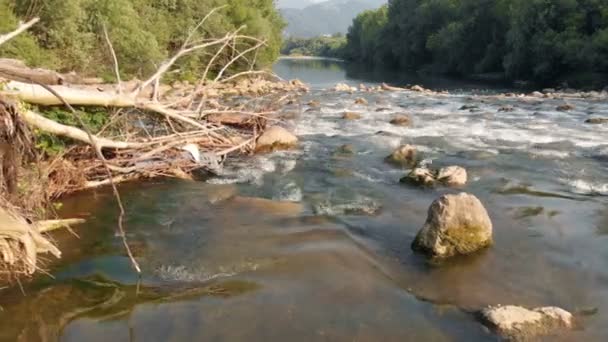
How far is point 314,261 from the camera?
20.6 feet

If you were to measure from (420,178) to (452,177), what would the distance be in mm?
596

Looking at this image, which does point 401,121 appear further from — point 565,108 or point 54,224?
point 54,224

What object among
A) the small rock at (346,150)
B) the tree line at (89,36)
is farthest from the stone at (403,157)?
the tree line at (89,36)

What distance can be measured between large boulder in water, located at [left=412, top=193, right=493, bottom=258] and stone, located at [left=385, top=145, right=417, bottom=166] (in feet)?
16.1

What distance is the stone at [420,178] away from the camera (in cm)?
952

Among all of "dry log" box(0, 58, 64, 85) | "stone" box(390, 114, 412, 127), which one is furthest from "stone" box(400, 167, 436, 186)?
"stone" box(390, 114, 412, 127)

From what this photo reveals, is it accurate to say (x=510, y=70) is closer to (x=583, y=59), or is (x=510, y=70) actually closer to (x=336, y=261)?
(x=583, y=59)

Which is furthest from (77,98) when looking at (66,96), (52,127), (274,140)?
(274,140)

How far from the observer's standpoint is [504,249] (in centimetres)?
662

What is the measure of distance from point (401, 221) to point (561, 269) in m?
2.24

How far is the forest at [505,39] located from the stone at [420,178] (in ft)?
101

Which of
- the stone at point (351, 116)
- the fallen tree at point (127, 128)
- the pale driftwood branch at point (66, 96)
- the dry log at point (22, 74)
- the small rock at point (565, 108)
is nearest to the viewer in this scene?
the dry log at point (22, 74)

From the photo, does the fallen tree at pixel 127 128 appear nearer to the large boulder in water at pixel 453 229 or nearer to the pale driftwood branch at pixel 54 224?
the pale driftwood branch at pixel 54 224

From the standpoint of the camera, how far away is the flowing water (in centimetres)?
488
